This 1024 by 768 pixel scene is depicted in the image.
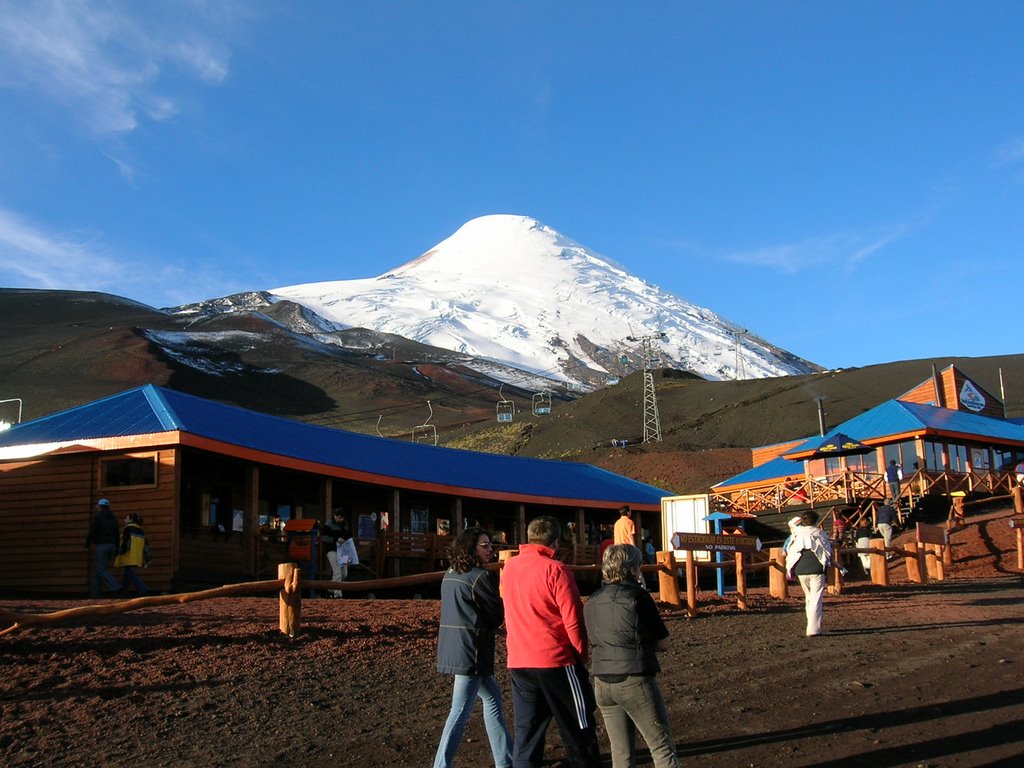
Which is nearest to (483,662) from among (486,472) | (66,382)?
(486,472)

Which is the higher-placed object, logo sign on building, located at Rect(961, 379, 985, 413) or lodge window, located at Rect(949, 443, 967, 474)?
logo sign on building, located at Rect(961, 379, 985, 413)

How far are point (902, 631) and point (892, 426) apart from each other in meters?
22.8

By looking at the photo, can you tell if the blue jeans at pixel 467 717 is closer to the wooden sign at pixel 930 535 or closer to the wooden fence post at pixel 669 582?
the wooden fence post at pixel 669 582

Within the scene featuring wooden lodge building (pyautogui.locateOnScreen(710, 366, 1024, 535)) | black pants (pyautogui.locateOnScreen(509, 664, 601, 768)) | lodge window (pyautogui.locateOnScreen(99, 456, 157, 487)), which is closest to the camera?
black pants (pyautogui.locateOnScreen(509, 664, 601, 768))

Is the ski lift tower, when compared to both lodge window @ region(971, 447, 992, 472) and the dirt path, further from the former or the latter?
the dirt path

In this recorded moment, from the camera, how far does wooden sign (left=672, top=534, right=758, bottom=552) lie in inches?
529

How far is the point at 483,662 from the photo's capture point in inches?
256

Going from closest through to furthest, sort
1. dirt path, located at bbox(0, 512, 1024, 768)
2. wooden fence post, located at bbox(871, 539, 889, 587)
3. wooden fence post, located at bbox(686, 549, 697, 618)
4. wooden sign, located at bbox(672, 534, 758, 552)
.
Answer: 1. dirt path, located at bbox(0, 512, 1024, 768)
2. wooden sign, located at bbox(672, 534, 758, 552)
3. wooden fence post, located at bbox(686, 549, 697, 618)
4. wooden fence post, located at bbox(871, 539, 889, 587)

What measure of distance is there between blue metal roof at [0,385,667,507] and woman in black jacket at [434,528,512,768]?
12.1 metres

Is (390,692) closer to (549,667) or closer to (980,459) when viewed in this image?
(549,667)

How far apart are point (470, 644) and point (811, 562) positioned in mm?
6128

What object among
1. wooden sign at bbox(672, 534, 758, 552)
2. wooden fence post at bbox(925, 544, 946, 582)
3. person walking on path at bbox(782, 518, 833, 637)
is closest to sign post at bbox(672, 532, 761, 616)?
wooden sign at bbox(672, 534, 758, 552)

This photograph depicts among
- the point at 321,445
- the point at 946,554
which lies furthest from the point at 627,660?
the point at 321,445

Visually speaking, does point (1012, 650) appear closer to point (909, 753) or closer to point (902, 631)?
point (902, 631)
